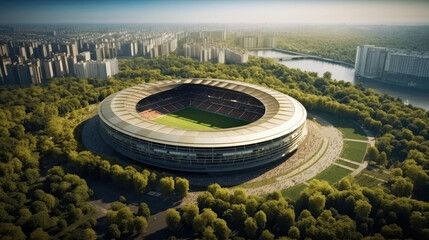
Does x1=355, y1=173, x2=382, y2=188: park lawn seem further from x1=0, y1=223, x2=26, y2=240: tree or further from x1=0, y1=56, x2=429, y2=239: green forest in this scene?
x1=0, y1=223, x2=26, y2=240: tree

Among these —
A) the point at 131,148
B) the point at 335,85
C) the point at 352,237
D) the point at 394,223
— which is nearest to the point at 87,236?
the point at 131,148

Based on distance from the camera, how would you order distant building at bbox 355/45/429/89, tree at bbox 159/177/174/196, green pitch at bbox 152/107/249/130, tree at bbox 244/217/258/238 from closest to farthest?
tree at bbox 244/217/258/238
tree at bbox 159/177/174/196
green pitch at bbox 152/107/249/130
distant building at bbox 355/45/429/89

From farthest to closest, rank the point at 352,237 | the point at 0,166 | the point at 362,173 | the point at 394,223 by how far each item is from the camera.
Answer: the point at 362,173, the point at 0,166, the point at 394,223, the point at 352,237

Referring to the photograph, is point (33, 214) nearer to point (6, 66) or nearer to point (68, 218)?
point (68, 218)

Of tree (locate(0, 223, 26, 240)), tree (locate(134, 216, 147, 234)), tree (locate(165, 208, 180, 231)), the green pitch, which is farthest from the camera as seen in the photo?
the green pitch

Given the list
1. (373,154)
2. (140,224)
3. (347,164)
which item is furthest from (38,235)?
(373,154)

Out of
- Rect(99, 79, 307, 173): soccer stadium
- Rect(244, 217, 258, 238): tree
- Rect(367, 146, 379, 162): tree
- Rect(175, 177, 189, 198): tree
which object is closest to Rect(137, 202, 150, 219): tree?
Rect(175, 177, 189, 198): tree
